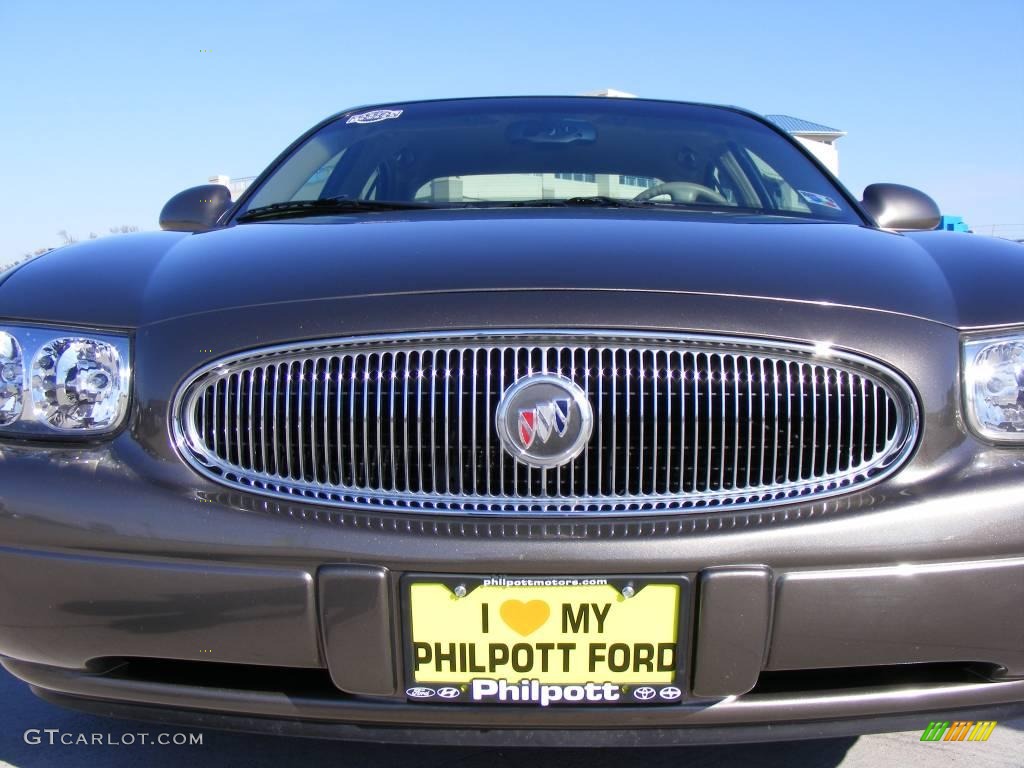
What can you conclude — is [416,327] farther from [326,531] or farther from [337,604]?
[337,604]

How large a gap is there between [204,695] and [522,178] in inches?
66.1

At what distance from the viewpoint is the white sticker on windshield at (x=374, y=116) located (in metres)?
3.10

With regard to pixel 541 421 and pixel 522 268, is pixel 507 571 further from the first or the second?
pixel 522 268

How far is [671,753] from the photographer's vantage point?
2035 mm

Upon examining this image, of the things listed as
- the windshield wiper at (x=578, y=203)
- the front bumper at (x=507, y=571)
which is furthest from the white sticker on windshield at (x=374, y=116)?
the front bumper at (x=507, y=571)

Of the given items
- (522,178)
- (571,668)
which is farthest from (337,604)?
(522,178)

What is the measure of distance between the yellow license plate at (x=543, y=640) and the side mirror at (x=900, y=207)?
1327mm

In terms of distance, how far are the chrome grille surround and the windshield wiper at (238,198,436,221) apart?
2.90 ft

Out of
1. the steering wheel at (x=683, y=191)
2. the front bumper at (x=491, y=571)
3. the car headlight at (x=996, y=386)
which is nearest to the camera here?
the front bumper at (x=491, y=571)

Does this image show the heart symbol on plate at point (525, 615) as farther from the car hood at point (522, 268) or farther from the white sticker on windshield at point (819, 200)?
the white sticker on windshield at point (819, 200)

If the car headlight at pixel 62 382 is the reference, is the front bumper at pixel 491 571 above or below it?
below

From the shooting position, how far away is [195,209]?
254 centimetres

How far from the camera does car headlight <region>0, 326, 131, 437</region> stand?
163 cm

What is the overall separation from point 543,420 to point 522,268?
293 millimetres
